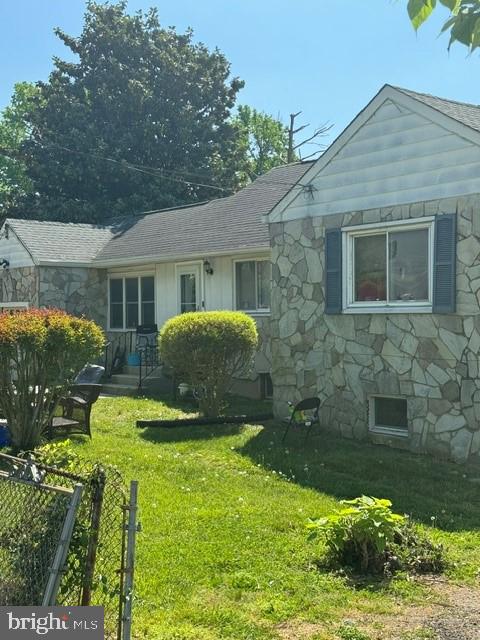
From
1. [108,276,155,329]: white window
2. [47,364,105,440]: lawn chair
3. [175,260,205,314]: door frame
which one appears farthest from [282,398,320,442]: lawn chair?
[108,276,155,329]: white window

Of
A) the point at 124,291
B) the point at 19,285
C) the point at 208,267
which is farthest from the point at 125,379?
the point at 19,285

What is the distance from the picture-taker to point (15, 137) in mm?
40500

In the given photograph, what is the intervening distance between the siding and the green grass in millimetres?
3394

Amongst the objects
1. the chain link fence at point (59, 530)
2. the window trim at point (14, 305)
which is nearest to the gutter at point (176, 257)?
the window trim at point (14, 305)

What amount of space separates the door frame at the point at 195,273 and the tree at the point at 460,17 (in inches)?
549

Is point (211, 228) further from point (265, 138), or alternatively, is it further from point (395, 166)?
point (265, 138)

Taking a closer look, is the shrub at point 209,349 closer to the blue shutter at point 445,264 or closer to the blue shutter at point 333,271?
the blue shutter at point 333,271

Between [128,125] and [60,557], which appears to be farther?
[128,125]

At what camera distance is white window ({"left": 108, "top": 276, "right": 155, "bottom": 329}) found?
58.0 ft

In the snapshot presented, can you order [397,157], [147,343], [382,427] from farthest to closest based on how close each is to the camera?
[147,343], [382,427], [397,157]

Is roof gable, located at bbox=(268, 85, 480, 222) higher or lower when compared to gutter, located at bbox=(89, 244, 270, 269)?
higher

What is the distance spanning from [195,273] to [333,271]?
646cm

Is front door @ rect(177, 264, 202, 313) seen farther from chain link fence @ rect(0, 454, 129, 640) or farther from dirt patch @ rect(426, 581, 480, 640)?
chain link fence @ rect(0, 454, 129, 640)

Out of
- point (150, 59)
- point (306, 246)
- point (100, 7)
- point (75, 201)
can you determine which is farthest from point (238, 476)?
point (100, 7)
